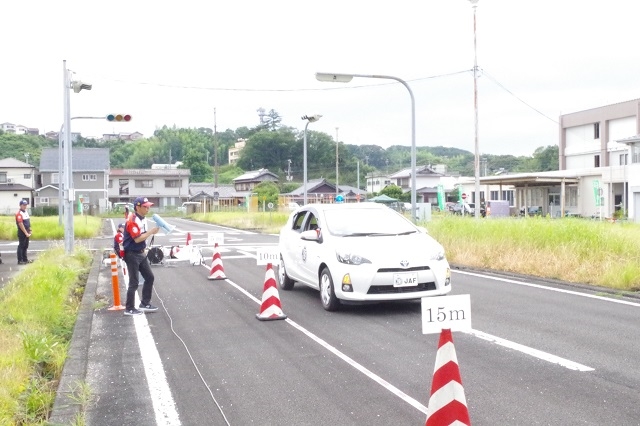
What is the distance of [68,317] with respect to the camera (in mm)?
10414

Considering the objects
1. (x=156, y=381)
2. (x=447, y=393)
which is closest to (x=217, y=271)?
(x=156, y=381)

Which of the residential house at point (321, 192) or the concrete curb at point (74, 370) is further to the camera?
the residential house at point (321, 192)

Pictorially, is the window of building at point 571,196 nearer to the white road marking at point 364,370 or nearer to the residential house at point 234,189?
the residential house at point 234,189

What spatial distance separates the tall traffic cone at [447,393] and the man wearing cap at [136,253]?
644cm

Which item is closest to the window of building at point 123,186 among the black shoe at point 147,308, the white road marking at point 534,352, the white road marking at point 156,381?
the black shoe at point 147,308

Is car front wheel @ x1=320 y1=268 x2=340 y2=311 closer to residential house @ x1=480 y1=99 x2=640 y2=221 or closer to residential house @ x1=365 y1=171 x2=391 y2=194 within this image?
residential house @ x1=480 y1=99 x2=640 y2=221

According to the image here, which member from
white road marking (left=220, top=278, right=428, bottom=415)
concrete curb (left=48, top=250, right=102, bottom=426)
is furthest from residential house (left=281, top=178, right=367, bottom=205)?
white road marking (left=220, top=278, right=428, bottom=415)

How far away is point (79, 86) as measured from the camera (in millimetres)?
21891

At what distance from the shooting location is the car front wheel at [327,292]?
10500mm

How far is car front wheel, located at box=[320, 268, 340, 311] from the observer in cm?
1050

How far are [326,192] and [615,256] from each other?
70672mm

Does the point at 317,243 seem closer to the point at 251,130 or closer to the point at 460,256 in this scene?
the point at 460,256

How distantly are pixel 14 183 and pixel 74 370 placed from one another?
78.8 meters

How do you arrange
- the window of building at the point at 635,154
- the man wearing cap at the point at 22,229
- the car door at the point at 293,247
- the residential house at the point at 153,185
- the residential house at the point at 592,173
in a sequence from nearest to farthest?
the car door at the point at 293,247 → the man wearing cap at the point at 22,229 → the window of building at the point at 635,154 → the residential house at the point at 592,173 → the residential house at the point at 153,185
